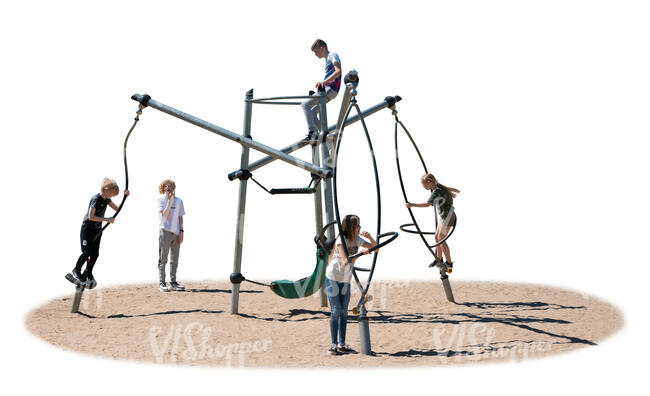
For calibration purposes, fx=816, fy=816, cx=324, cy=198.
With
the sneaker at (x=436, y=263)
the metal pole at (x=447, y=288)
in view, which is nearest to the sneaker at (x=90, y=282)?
the sneaker at (x=436, y=263)

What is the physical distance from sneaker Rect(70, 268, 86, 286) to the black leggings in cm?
4

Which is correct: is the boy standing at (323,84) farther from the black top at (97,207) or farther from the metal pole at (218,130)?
the black top at (97,207)

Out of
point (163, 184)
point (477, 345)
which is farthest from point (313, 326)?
point (163, 184)

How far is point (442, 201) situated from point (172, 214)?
3.99 meters

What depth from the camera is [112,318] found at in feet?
34.7

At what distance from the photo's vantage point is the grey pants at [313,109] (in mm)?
10391

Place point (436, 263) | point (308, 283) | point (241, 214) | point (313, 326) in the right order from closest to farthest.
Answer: point (313, 326)
point (308, 283)
point (241, 214)
point (436, 263)

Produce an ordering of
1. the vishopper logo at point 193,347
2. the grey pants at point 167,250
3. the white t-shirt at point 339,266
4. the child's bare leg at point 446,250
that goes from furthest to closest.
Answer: the grey pants at point 167,250
the child's bare leg at point 446,250
the vishopper logo at point 193,347
the white t-shirt at point 339,266

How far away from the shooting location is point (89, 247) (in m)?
10.7

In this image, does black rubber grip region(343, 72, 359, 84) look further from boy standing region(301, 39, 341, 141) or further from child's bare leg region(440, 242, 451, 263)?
child's bare leg region(440, 242, 451, 263)

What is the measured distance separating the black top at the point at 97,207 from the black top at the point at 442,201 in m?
4.38

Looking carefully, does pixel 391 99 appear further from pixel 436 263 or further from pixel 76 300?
pixel 76 300

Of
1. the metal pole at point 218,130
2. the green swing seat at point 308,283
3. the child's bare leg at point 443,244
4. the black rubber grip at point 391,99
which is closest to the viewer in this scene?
the metal pole at point 218,130

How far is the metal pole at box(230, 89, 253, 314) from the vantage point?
419 inches
